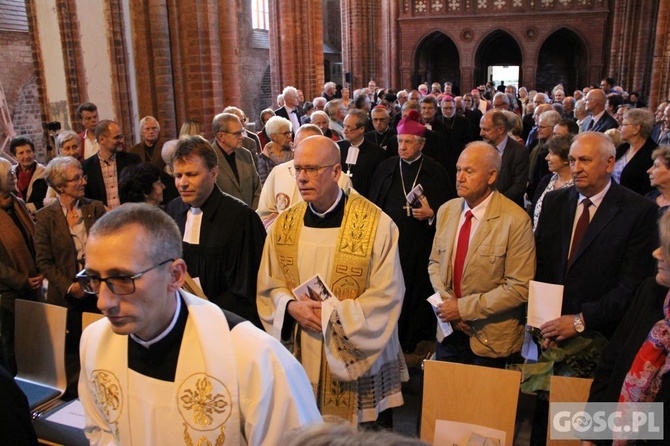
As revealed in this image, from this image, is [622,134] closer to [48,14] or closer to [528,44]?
[48,14]

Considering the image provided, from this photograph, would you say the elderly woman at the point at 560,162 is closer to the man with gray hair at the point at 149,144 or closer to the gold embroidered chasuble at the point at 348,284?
the gold embroidered chasuble at the point at 348,284

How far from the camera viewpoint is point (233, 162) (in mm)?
5793

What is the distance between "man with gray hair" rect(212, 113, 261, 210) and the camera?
557cm

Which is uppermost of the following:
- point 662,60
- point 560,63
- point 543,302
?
point 560,63

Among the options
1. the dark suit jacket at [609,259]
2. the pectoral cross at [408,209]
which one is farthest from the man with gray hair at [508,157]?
the dark suit jacket at [609,259]

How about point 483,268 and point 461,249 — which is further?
point 461,249

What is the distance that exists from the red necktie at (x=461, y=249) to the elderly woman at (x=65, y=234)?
9.24 feet

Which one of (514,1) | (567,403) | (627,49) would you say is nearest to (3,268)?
(567,403)

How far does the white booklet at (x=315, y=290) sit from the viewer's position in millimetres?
3092

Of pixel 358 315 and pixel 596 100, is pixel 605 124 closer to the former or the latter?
pixel 596 100

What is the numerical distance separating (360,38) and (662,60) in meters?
15.1

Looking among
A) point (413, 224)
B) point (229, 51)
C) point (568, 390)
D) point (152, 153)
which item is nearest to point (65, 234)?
point (152, 153)

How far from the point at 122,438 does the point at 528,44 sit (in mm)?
27206

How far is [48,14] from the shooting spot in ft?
26.6
